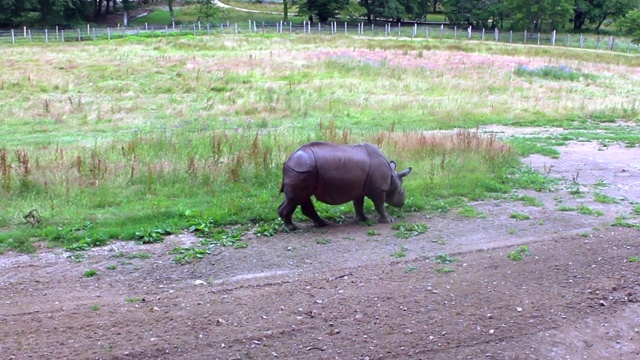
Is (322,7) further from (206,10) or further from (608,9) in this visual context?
(608,9)

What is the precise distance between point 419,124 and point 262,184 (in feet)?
31.2

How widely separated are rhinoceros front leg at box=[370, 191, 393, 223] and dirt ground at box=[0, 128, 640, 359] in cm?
31

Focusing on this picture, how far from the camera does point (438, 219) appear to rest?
377 inches

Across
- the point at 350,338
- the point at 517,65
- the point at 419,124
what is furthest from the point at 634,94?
the point at 350,338

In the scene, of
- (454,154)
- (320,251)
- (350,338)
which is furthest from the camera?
(454,154)

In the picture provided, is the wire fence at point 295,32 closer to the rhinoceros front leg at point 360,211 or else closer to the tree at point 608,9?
the tree at point 608,9

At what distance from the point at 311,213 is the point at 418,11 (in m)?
82.3

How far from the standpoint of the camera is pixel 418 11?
3413 inches

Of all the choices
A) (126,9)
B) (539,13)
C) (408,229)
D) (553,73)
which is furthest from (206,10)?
(408,229)

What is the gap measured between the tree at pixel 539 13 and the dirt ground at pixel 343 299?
224 ft

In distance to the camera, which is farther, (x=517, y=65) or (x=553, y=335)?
(x=517, y=65)

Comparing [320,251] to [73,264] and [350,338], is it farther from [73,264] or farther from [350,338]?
[73,264]

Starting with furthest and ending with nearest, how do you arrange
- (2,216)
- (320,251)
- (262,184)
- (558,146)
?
(558,146)
(262,184)
(2,216)
(320,251)

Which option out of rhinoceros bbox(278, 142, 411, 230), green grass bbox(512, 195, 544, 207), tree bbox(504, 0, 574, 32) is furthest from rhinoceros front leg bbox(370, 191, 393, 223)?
tree bbox(504, 0, 574, 32)
